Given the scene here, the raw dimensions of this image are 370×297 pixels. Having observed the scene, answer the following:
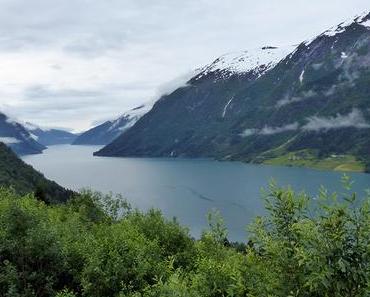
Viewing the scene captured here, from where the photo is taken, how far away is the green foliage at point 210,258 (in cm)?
1454

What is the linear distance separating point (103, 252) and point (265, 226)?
21323mm

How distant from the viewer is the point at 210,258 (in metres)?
34.8

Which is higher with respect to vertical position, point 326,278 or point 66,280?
point 326,278

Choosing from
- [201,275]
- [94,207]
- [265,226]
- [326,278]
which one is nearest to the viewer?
[326,278]

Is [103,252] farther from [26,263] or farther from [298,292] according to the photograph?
[298,292]

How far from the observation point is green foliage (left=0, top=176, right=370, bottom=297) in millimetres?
14539

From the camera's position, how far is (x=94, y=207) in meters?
101

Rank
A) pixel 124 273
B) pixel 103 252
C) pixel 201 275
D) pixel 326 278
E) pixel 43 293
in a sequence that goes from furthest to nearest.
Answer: pixel 103 252 → pixel 124 273 → pixel 43 293 → pixel 201 275 → pixel 326 278

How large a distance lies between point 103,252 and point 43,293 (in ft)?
21.2

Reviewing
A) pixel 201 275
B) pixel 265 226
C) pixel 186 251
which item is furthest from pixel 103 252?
pixel 265 226

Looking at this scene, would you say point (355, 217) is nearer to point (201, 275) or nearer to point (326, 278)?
point (326, 278)

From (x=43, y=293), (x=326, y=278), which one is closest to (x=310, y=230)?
(x=326, y=278)

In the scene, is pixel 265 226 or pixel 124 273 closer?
pixel 265 226

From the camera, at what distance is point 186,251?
49.1 m
